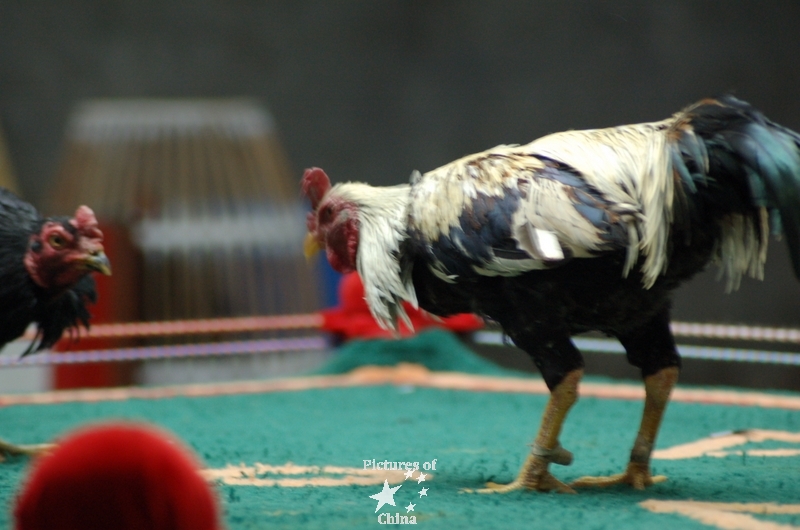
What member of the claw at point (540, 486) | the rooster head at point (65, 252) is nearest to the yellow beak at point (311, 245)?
the rooster head at point (65, 252)

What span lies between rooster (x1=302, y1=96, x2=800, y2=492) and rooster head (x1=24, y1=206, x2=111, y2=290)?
1.00 m

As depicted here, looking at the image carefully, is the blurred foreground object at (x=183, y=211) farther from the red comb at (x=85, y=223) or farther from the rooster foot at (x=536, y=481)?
the rooster foot at (x=536, y=481)

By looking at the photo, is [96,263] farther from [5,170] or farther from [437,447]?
[5,170]

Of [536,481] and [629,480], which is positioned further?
[629,480]

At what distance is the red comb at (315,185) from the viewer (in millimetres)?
3023

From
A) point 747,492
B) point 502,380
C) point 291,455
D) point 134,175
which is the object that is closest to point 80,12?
point 134,175

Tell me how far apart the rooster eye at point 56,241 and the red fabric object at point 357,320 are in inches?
91.8

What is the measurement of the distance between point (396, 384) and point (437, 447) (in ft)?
5.68

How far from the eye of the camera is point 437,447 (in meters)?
3.48

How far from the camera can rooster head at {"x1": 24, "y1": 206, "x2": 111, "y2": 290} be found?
3.15m

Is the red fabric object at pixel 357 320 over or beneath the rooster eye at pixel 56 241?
beneath

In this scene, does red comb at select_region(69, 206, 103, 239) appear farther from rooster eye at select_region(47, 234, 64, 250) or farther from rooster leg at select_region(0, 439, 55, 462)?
rooster leg at select_region(0, 439, 55, 462)

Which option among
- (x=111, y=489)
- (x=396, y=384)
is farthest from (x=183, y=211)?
(x=111, y=489)

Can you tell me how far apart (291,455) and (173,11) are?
500 cm
